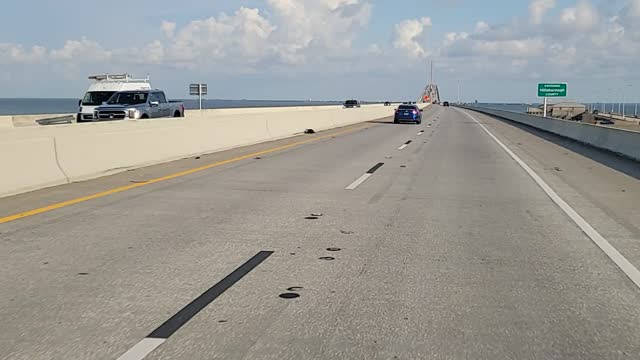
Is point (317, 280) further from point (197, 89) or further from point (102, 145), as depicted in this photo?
point (197, 89)

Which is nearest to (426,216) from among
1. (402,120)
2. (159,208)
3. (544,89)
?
(159,208)

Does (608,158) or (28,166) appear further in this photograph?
(608,158)

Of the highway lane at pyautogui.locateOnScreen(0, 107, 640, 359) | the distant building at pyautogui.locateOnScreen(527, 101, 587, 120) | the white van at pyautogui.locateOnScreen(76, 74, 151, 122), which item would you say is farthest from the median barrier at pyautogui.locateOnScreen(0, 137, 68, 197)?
the distant building at pyautogui.locateOnScreen(527, 101, 587, 120)

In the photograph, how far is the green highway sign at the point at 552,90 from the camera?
4816 centimetres

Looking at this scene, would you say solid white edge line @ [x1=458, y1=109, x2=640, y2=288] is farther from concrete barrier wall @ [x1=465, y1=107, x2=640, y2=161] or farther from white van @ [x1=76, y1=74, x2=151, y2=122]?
white van @ [x1=76, y1=74, x2=151, y2=122]

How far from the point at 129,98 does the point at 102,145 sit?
12.8m

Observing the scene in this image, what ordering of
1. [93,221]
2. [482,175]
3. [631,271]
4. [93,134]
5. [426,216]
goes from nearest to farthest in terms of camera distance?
[631,271]
[93,221]
[426,216]
[93,134]
[482,175]

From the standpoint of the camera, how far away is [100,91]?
27781 millimetres

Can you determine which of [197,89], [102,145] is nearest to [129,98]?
[197,89]

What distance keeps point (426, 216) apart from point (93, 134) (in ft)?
25.8

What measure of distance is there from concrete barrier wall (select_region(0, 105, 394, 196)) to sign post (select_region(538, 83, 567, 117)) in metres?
30.6

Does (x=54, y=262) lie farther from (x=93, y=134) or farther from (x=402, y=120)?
(x=402, y=120)

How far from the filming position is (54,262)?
651 centimetres

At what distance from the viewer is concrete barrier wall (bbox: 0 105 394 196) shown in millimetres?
11172
